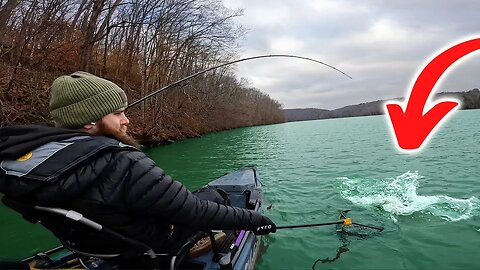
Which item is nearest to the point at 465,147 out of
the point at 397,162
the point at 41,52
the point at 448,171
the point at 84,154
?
the point at 397,162

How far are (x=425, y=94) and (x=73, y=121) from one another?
4.39 metres

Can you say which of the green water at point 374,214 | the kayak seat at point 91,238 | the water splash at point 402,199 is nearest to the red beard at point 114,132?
the kayak seat at point 91,238

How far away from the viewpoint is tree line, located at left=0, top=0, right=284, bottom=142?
1366 centimetres

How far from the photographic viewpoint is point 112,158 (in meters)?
1.95

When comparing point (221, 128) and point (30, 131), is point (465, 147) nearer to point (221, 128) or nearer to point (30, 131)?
point (30, 131)

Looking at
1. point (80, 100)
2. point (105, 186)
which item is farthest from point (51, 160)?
point (80, 100)

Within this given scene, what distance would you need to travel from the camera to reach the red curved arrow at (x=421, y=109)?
4.44m

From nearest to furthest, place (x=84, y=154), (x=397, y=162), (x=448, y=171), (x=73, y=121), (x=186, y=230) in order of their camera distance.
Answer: (x=84, y=154) → (x=73, y=121) → (x=186, y=230) → (x=448, y=171) → (x=397, y=162)

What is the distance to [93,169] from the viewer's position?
189 centimetres

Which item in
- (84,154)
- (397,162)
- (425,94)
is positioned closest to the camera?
(84,154)

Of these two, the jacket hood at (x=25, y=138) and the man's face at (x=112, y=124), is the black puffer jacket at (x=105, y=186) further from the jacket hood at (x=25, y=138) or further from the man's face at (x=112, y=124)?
the man's face at (x=112, y=124)

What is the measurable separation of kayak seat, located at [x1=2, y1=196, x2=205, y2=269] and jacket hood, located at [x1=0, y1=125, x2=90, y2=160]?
0.36m

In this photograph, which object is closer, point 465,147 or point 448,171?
point 448,171

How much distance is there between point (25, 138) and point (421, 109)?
15.3 feet
